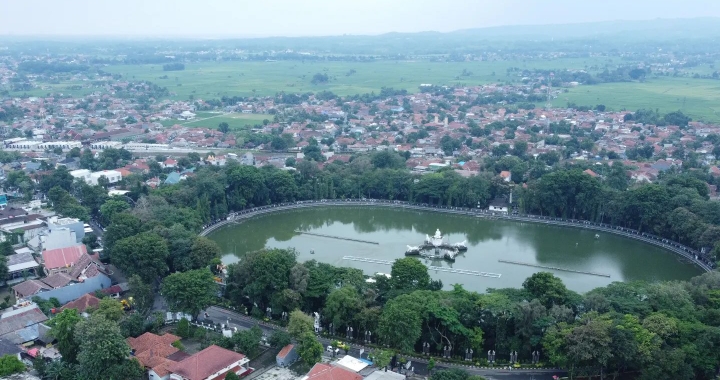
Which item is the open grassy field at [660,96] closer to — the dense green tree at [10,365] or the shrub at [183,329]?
the shrub at [183,329]

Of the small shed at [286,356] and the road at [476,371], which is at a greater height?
the small shed at [286,356]

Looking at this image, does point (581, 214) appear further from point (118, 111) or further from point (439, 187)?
point (118, 111)

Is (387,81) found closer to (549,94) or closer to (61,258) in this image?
(549,94)

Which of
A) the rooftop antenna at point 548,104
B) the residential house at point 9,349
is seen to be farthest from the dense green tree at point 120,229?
the rooftop antenna at point 548,104

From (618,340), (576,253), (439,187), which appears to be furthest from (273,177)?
(618,340)

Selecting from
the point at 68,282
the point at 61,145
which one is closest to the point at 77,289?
the point at 68,282

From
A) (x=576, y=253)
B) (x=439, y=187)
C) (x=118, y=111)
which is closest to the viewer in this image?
(x=576, y=253)
